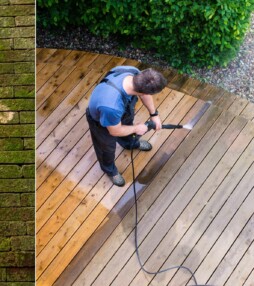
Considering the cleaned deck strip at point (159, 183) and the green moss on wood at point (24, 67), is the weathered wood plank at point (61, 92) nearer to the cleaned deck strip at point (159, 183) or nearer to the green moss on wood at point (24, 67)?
the cleaned deck strip at point (159, 183)

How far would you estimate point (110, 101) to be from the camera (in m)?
3.99

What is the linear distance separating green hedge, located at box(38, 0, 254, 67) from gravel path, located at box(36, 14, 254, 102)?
0.10 metres

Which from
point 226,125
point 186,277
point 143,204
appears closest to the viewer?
point 186,277

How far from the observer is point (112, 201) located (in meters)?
4.90

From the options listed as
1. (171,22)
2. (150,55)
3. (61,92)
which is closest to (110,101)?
(61,92)

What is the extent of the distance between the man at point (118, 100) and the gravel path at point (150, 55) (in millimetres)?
1529

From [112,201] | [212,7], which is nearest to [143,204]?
[112,201]

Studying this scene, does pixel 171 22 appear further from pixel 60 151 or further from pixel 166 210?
pixel 166 210

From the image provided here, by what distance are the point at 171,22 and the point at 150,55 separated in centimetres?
63

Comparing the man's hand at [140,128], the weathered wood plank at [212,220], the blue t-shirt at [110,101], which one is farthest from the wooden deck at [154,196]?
the blue t-shirt at [110,101]

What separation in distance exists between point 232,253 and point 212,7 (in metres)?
2.20

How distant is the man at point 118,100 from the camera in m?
3.97

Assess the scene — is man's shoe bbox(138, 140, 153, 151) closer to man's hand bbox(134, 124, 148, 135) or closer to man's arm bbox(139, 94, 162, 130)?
man's arm bbox(139, 94, 162, 130)

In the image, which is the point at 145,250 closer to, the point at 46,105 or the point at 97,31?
the point at 46,105
